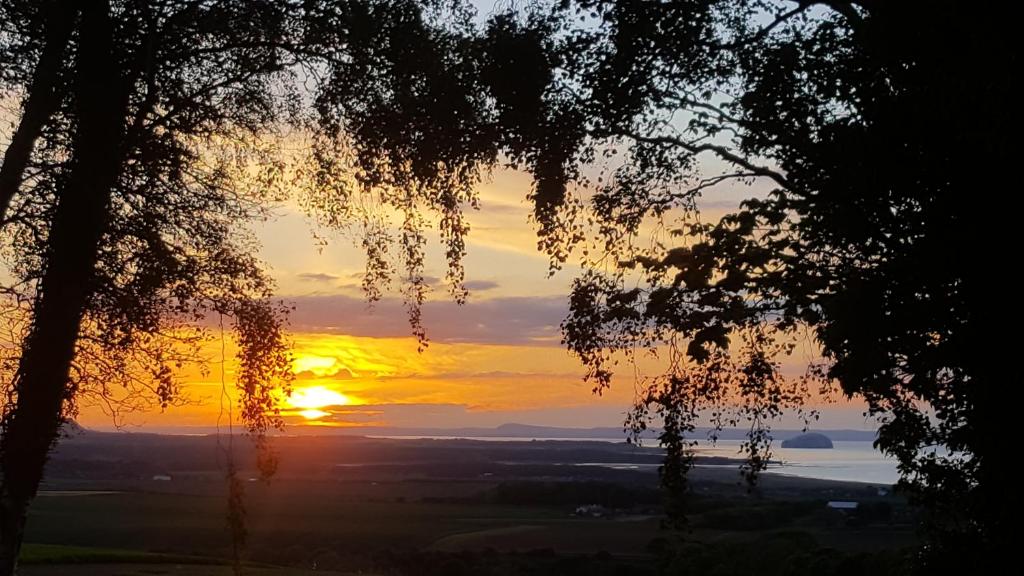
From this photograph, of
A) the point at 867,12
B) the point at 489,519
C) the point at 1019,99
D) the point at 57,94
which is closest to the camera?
the point at 1019,99

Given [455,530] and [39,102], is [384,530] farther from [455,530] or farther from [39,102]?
[39,102]

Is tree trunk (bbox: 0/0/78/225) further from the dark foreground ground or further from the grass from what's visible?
the grass

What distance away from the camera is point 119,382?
12.5m

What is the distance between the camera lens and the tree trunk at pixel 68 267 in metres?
9.58

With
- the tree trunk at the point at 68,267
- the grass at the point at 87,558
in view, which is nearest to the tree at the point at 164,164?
the tree trunk at the point at 68,267

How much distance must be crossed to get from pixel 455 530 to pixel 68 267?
100 meters

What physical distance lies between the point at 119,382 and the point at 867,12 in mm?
9632

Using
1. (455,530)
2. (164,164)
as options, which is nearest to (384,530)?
(455,530)

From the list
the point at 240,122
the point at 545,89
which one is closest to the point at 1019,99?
the point at 545,89

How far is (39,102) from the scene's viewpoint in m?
9.41

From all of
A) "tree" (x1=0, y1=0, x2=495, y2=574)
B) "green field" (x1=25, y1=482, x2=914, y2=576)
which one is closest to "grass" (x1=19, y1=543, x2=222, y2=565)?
"green field" (x1=25, y1=482, x2=914, y2=576)

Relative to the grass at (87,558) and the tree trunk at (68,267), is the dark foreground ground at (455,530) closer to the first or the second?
the grass at (87,558)

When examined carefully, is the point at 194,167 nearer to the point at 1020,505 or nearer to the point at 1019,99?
the point at 1019,99

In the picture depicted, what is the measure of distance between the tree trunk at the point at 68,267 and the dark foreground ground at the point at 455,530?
2.65ft
